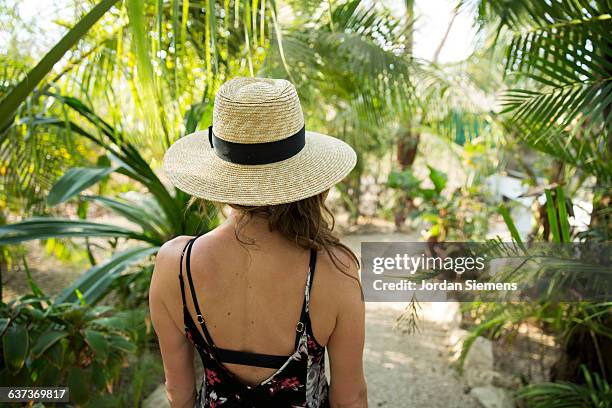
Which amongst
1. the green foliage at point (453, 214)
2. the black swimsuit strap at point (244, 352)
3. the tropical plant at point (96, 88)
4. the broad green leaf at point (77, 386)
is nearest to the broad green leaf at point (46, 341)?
the broad green leaf at point (77, 386)

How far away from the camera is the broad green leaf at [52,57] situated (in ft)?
3.89

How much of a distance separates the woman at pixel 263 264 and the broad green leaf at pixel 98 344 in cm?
63

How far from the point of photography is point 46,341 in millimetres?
1662

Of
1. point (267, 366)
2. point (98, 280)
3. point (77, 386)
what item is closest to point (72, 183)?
point (98, 280)

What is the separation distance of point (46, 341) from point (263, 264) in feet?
3.33

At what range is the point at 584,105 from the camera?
1685 millimetres

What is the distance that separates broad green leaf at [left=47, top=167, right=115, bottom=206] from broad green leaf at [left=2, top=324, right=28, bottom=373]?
520mm

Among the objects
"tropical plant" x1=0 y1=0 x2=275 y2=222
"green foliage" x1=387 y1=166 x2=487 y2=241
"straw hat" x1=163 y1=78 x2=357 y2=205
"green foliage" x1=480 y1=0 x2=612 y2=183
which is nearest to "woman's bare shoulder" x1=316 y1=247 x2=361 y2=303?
"straw hat" x1=163 y1=78 x2=357 y2=205

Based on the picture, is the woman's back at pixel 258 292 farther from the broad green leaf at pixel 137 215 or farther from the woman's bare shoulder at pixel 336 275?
the broad green leaf at pixel 137 215

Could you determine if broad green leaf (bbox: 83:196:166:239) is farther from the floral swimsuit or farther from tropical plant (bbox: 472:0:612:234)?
tropical plant (bbox: 472:0:612:234)

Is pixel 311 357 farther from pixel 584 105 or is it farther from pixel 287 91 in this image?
pixel 584 105

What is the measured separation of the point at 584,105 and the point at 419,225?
17.1 ft

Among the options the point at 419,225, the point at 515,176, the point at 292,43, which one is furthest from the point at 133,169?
the point at 419,225

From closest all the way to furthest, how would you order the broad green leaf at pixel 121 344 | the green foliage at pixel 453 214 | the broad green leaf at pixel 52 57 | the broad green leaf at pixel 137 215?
the broad green leaf at pixel 52 57, the broad green leaf at pixel 121 344, the broad green leaf at pixel 137 215, the green foliage at pixel 453 214
